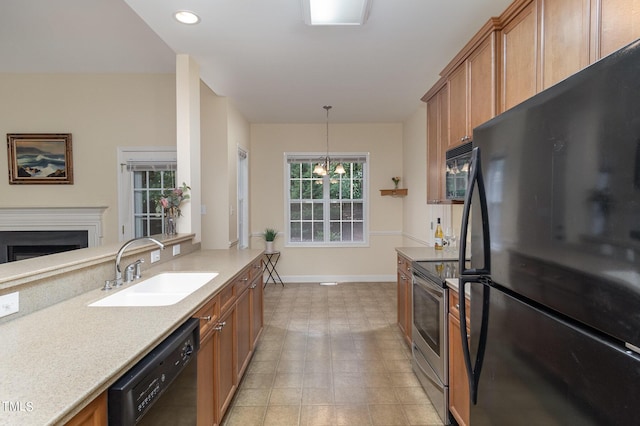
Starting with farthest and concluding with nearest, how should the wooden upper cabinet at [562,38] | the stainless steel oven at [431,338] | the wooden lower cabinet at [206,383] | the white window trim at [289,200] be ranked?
the white window trim at [289,200] → the stainless steel oven at [431,338] → the wooden lower cabinet at [206,383] → the wooden upper cabinet at [562,38]

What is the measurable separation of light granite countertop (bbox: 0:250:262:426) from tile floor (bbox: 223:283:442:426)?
115 cm

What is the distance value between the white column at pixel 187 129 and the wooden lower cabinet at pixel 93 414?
2.33 metres

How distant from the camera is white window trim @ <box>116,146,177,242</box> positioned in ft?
13.4

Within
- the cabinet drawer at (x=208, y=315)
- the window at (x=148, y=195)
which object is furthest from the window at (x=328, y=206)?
the cabinet drawer at (x=208, y=315)

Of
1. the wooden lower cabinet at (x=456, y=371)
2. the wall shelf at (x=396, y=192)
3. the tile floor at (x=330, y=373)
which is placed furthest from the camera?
the wall shelf at (x=396, y=192)

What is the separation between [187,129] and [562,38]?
9.26 feet

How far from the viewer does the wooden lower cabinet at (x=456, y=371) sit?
1.76 meters

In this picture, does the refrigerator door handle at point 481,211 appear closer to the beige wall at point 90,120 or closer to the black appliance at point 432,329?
the black appliance at point 432,329

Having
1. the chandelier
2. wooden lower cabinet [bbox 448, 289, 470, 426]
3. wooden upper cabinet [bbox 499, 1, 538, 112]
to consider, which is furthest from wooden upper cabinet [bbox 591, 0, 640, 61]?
the chandelier

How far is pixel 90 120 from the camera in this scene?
406 cm

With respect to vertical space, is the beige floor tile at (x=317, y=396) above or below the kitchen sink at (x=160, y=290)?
below

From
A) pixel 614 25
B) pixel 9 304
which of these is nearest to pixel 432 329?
pixel 614 25

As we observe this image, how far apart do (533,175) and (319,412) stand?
1.97 metres

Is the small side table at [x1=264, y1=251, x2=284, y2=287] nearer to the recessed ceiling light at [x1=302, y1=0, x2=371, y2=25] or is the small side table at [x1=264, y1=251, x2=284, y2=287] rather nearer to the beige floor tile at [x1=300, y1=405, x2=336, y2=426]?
the beige floor tile at [x1=300, y1=405, x2=336, y2=426]
